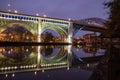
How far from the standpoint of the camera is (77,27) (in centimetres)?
11881

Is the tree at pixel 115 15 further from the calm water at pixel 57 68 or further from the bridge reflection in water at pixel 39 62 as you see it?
the bridge reflection in water at pixel 39 62

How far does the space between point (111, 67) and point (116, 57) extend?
0.94 meters

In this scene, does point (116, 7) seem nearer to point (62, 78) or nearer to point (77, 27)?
point (62, 78)

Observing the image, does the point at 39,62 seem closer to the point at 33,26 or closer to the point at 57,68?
the point at 57,68

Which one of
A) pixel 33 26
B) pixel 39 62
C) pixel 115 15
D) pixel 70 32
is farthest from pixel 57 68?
pixel 70 32

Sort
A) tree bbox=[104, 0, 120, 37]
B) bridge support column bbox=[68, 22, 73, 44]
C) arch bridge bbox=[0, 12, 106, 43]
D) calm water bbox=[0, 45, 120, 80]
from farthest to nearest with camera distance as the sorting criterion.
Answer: bridge support column bbox=[68, 22, 73, 44], arch bridge bbox=[0, 12, 106, 43], tree bbox=[104, 0, 120, 37], calm water bbox=[0, 45, 120, 80]

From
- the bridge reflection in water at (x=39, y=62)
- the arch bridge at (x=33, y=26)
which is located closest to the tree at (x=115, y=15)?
the bridge reflection in water at (x=39, y=62)

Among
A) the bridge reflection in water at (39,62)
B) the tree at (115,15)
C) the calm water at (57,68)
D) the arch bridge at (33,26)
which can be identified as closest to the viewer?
the calm water at (57,68)

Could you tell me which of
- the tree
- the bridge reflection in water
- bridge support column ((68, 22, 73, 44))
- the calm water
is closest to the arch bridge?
bridge support column ((68, 22, 73, 44))

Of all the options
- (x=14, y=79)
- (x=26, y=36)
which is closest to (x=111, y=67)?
(x=14, y=79)

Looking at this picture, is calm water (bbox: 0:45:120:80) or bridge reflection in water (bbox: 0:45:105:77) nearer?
calm water (bbox: 0:45:120:80)

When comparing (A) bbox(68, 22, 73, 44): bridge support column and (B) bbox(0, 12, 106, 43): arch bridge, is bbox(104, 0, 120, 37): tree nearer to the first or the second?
(B) bbox(0, 12, 106, 43): arch bridge

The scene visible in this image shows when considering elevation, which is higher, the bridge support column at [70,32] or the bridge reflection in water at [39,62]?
the bridge support column at [70,32]

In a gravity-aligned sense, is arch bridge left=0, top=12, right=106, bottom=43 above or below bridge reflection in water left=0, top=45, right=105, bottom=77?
above
